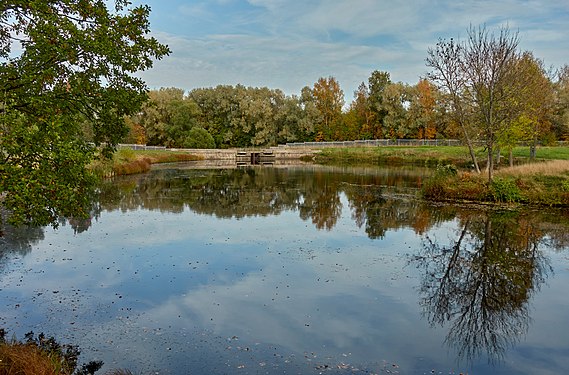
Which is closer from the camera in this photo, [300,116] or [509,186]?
[509,186]

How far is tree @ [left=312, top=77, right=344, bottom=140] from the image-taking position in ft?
302

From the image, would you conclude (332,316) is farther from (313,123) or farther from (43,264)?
(313,123)

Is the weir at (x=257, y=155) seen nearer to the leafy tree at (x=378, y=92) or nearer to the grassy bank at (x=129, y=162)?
the grassy bank at (x=129, y=162)

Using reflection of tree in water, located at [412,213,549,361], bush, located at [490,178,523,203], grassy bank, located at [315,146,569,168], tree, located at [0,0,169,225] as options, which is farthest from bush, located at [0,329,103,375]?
grassy bank, located at [315,146,569,168]

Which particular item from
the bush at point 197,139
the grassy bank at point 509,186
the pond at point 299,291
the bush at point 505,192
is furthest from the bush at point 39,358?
the bush at point 197,139

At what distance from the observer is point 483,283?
1325 cm

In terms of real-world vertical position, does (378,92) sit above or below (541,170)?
above

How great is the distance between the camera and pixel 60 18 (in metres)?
9.60

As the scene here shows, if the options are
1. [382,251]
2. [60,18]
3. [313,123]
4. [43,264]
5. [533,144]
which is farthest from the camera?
[313,123]

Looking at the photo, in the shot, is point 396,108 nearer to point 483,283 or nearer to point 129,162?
point 129,162

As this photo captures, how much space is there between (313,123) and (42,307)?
272 feet

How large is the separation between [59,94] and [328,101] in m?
85.6

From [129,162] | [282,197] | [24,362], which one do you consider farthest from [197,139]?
[24,362]

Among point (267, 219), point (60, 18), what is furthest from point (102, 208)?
point (60, 18)
